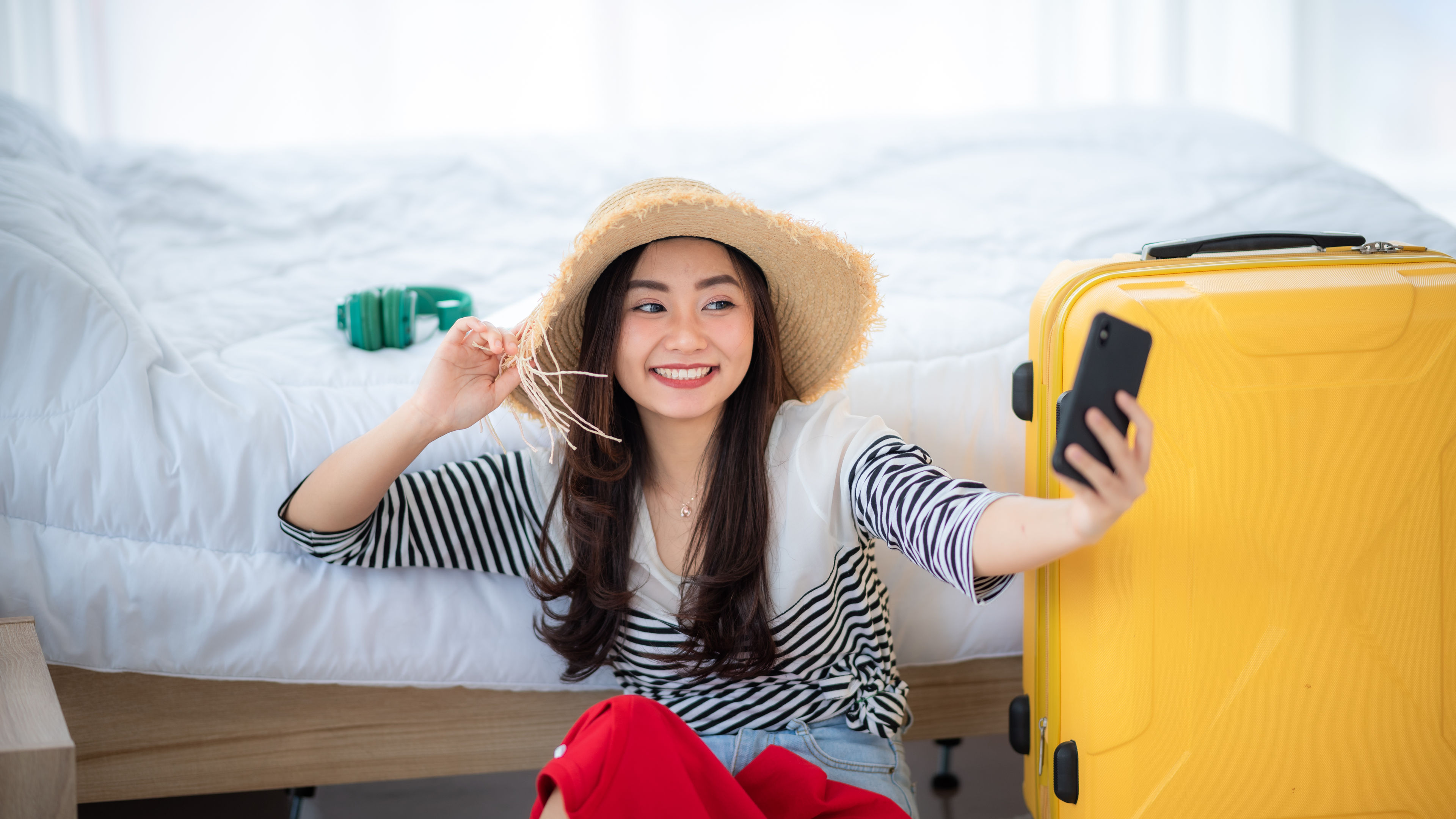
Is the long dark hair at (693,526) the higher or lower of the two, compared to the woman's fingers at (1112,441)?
lower

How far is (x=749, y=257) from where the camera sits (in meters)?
0.98

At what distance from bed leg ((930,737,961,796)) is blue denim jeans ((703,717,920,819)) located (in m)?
0.41

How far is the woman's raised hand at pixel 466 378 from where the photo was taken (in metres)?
0.90

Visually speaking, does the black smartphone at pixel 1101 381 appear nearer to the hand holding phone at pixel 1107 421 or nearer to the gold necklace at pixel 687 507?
the hand holding phone at pixel 1107 421

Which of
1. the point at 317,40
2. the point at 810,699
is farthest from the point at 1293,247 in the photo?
the point at 317,40

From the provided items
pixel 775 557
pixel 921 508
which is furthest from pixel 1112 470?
pixel 775 557

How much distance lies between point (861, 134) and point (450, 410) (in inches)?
51.0

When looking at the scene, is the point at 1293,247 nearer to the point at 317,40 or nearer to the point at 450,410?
the point at 450,410

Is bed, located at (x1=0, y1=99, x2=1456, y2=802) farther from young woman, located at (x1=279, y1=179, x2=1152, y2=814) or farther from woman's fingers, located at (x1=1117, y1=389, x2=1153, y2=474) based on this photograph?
woman's fingers, located at (x1=1117, y1=389, x2=1153, y2=474)

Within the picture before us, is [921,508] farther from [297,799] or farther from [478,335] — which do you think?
[297,799]

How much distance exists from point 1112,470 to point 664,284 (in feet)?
1.42

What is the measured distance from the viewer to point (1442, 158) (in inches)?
132

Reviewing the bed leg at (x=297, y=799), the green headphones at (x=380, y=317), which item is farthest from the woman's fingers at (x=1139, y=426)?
the bed leg at (x=297, y=799)

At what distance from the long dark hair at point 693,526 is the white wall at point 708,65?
179cm
